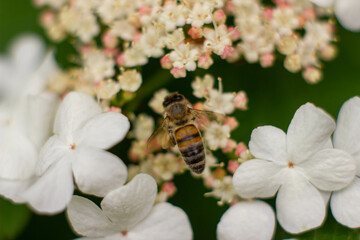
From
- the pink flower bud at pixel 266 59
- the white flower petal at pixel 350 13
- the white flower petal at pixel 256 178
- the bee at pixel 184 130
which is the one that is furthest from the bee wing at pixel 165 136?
the white flower petal at pixel 350 13

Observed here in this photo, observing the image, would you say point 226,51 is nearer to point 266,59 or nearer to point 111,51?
point 266,59

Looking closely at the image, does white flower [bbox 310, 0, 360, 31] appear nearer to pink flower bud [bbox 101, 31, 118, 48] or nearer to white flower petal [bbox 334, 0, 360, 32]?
white flower petal [bbox 334, 0, 360, 32]

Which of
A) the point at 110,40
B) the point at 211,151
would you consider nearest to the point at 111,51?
the point at 110,40

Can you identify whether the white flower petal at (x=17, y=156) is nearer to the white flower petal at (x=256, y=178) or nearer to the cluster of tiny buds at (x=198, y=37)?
the cluster of tiny buds at (x=198, y=37)

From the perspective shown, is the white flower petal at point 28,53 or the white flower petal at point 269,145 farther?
the white flower petal at point 28,53

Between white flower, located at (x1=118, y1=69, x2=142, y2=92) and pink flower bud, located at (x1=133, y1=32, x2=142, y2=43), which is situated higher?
pink flower bud, located at (x1=133, y1=32, x2=142, y2=43)

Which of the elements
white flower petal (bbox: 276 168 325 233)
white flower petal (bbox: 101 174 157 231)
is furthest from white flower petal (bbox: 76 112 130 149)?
white flower petal (bbox: 276 168 325 233)

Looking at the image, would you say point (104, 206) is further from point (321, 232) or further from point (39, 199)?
point (321, 232)
